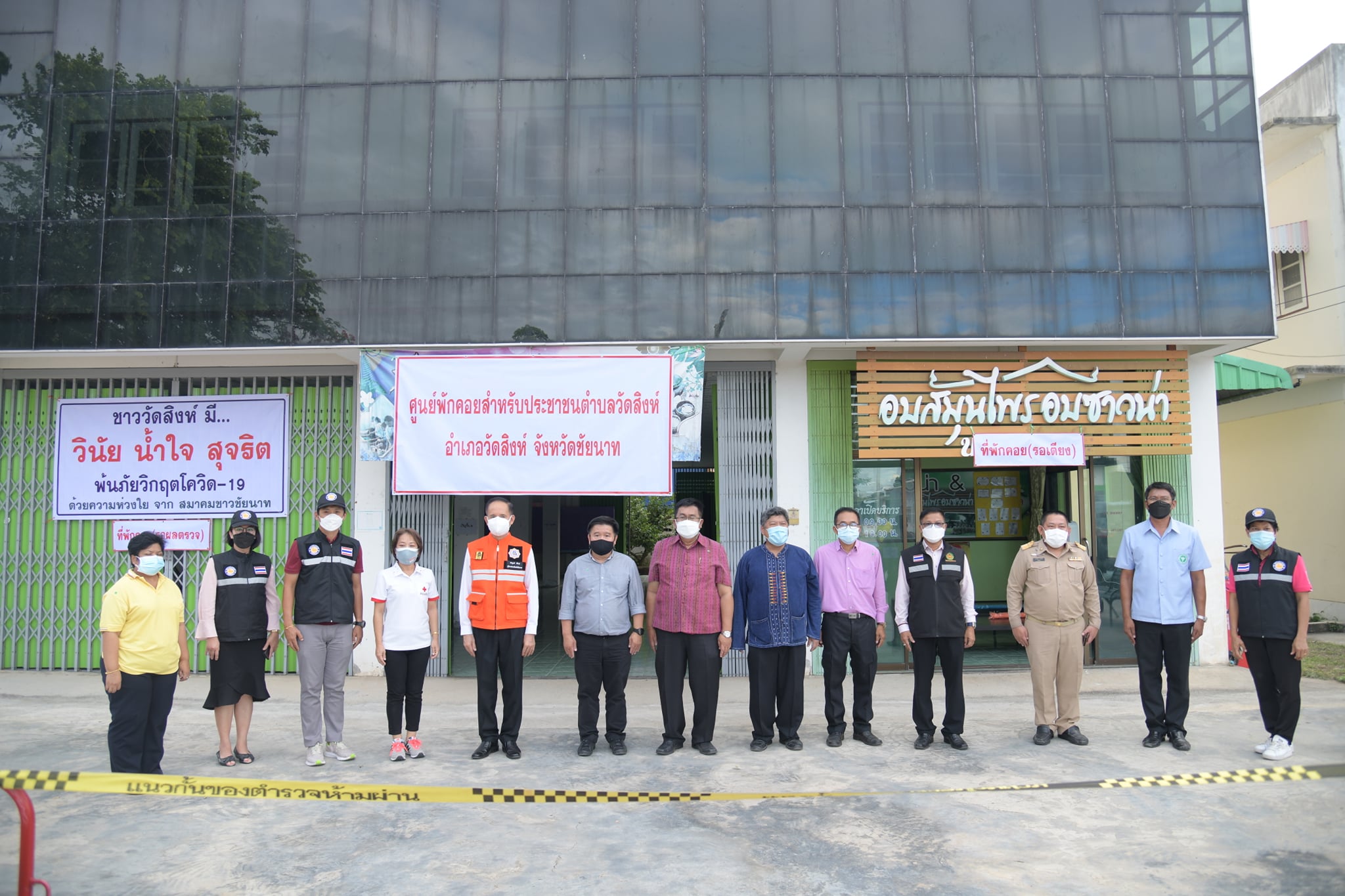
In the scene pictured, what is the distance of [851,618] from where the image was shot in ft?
21.8

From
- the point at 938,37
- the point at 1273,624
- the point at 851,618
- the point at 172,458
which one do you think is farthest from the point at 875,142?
the point at 172,458

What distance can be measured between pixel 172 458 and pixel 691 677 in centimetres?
709

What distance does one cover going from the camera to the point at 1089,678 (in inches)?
358

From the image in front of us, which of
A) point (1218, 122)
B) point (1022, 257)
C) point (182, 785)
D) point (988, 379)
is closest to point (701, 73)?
point (1022, 257)

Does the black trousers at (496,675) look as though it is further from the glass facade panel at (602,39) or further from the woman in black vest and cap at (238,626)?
the glass facade panel at (602,39)

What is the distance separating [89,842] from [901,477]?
7.96m

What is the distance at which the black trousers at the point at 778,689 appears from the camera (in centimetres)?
636

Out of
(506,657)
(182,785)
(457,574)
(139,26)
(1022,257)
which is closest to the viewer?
(182,785)

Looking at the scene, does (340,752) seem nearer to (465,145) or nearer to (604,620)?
(604,620)

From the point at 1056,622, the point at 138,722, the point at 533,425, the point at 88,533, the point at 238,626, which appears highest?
the point at 533,425

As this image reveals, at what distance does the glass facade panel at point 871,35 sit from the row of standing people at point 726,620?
17.6 ft

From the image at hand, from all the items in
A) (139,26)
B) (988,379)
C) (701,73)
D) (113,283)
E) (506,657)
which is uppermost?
(139,26)

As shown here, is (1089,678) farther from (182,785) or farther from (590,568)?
(182,785)

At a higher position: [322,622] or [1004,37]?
[1004,37]
